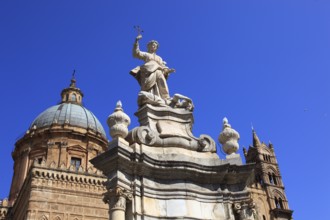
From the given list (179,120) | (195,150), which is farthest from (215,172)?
(179,120)

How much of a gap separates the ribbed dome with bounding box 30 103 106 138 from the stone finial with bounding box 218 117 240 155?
37.3m

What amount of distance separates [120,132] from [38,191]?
27.7 meters

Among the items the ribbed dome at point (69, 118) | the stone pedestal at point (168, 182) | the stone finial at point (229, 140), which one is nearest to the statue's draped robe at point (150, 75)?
the stone finial at point (229, 140)

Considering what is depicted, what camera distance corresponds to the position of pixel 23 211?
35.4 m

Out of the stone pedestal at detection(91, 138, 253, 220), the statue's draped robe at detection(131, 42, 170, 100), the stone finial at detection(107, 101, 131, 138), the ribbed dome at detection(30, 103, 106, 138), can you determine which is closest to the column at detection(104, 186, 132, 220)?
the stone pedestal at detection(91, 138, 253, 220)

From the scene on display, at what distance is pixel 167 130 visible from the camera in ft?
32.9

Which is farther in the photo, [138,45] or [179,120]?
[138,45]

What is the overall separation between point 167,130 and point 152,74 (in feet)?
6.65

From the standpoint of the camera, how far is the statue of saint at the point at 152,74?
11203 millimetres

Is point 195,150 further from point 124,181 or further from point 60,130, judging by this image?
point 60,130

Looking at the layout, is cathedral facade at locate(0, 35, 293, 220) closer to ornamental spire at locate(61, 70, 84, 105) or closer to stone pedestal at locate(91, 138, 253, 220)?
stone pedestal at locate(91, 138, 253, 220)

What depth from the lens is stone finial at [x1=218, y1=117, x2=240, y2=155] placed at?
387 inches

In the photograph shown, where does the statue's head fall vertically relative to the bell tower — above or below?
below

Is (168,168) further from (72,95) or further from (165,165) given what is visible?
(72,95)
